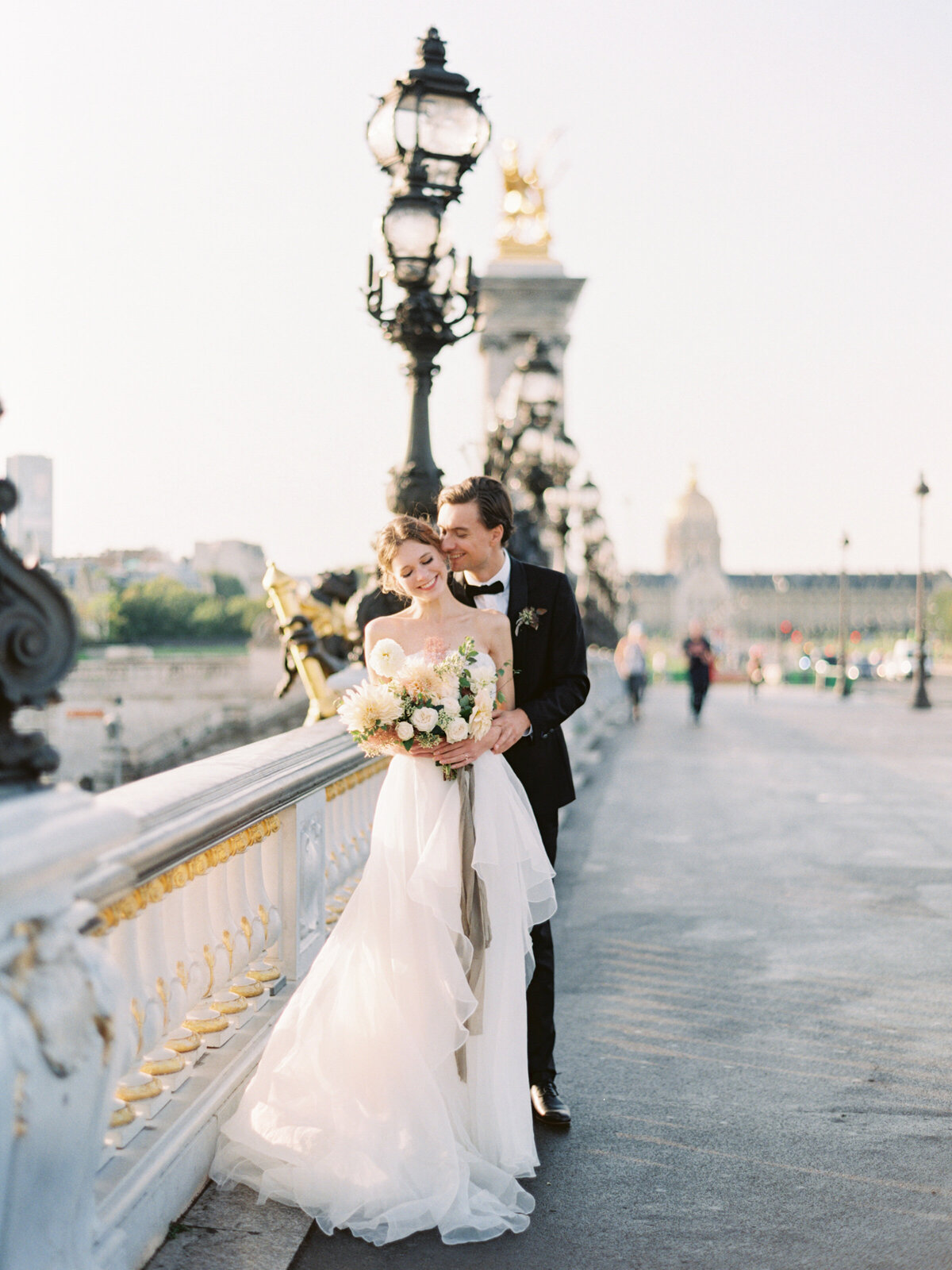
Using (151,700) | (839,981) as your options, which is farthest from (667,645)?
(839,981)

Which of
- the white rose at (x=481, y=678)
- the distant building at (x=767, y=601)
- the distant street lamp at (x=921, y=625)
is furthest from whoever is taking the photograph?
the distant building at (x=767, y=601)

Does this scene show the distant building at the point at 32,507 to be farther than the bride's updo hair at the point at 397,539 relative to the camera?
No

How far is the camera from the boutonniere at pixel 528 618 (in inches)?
174

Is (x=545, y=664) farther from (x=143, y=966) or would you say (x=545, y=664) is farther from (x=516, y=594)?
(x=143, y=966)

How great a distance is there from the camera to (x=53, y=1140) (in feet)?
8.16

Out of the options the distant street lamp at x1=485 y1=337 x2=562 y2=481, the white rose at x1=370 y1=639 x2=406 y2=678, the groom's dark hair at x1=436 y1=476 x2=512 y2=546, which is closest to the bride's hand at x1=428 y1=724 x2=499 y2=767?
the white rose at x1=370 y1=639 x2=406 y2=678

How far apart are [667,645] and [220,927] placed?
525 ft

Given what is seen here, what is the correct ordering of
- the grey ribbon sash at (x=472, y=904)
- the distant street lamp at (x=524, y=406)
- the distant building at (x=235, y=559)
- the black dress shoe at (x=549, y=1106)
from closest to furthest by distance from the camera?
the grey ribbon sash at (x=472, y=904), the black dress shoe at (x=549, y=1106), the distant street lamp at (x=524, y=406), the distant building at (x=235, y=559)

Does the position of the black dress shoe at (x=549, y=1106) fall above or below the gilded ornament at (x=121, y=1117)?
below

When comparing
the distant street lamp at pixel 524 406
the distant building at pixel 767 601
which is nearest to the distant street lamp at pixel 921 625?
the distant street lamp at pixel 524 406

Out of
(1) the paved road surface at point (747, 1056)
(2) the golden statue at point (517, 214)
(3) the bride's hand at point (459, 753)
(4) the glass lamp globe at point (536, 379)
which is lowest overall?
(1) the paved road surface at point (747, 1056)

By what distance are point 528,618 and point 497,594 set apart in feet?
0.56

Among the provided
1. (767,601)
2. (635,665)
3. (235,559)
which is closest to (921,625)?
(635,665)

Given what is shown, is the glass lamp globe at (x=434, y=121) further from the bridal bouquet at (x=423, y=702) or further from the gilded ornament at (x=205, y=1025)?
the gilded ornament at (x=205, y=1025)
